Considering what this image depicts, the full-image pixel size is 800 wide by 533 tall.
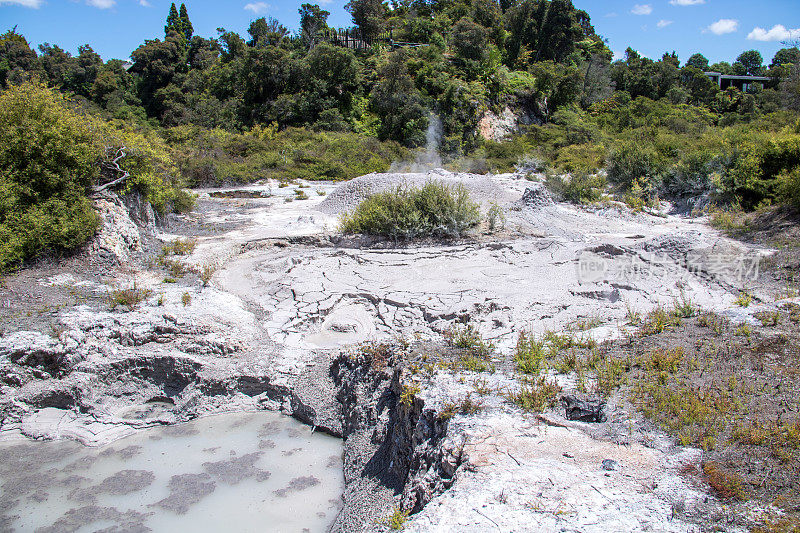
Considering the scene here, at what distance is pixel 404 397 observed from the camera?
167 inches

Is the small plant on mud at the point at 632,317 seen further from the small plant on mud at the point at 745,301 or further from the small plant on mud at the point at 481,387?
the small plant on mud at the point at 481,387

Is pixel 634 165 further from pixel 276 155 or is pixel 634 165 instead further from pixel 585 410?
pixel 276 155

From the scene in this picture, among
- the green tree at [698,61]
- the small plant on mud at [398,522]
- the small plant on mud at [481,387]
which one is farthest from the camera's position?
the green tree at [698,61]

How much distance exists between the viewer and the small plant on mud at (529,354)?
4.64 meters

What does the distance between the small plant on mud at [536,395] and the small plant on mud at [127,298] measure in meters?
4.81

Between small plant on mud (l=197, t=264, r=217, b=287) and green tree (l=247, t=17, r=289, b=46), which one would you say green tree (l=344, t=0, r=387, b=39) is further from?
small plant on mud (l=197, t=264, r=217, b=287)

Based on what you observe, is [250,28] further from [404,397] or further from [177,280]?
[404,397]

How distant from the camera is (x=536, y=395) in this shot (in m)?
4.01

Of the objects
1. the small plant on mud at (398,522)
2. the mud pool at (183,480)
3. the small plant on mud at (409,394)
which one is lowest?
the mud pool at (183,480)

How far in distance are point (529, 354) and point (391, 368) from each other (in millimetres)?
1378

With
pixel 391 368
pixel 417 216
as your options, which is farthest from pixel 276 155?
pixel 391 368

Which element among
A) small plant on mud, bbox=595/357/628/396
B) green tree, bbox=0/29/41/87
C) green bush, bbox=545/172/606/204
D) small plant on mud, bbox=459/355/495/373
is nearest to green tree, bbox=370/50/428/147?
green bush, bbox=545/172/606/204

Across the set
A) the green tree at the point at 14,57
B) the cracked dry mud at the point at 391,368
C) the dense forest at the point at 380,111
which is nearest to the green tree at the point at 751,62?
the dense forest at the point at 380,111

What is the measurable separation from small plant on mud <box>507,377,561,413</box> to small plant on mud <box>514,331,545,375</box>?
12.8 inches
